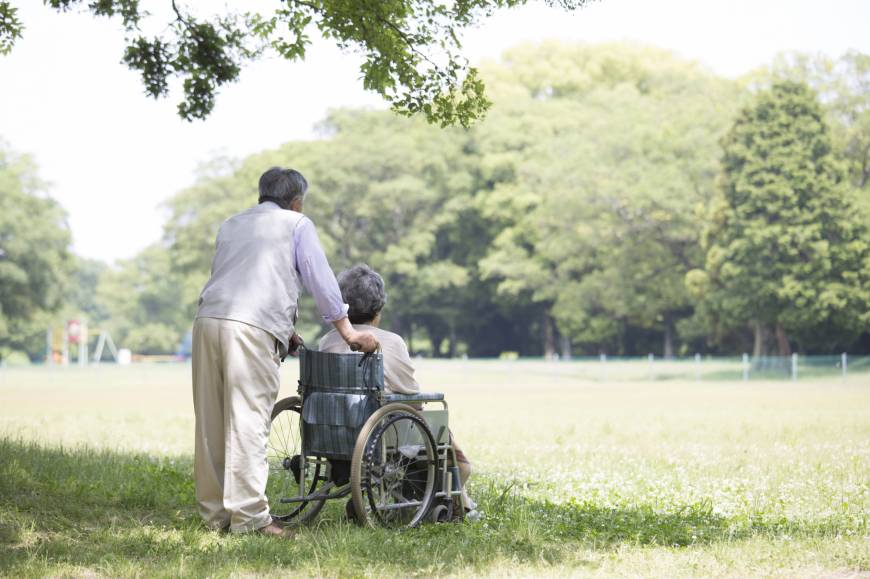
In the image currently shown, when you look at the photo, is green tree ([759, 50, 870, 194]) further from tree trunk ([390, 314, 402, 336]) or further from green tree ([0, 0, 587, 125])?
green tree ([0, 0, 587, 125])

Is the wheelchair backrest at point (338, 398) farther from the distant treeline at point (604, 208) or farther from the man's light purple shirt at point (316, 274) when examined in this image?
the distant treeline at point (604, 208)

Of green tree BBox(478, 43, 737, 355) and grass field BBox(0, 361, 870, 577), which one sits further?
green tree BBox(478, 43, 737, 355)

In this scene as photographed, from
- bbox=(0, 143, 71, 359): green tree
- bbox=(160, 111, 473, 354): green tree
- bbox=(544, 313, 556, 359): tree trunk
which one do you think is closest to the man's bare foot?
bbox=(160, 111, 473, 354): green tree

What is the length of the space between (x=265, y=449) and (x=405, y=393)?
2.66 feet

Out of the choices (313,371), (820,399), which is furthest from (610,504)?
(820,399)

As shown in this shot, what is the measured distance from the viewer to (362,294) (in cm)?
550

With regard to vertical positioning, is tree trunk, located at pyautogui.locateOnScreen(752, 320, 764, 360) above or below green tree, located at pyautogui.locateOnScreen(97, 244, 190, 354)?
below

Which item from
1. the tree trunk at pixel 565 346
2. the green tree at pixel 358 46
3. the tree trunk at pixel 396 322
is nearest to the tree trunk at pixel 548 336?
the tree trunk at pixel 565 346

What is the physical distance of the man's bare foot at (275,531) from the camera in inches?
203

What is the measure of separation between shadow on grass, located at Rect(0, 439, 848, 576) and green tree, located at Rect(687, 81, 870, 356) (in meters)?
36.8

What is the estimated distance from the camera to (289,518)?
5.83m

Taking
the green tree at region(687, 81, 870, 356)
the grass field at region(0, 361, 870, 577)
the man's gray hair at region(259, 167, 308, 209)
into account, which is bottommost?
the grass field at region(0, 361, 870, 577)

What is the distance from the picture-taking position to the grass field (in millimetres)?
4590

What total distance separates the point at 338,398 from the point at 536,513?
1579 mm
